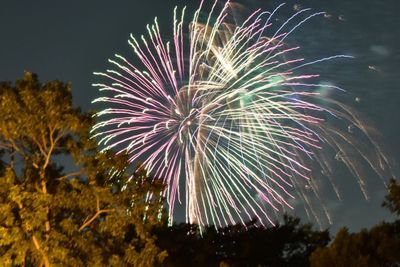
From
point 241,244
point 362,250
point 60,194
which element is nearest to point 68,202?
point 60,194

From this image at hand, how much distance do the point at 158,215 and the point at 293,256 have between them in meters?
17.3

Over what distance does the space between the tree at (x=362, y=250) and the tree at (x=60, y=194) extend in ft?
19.0

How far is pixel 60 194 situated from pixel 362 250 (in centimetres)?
1031

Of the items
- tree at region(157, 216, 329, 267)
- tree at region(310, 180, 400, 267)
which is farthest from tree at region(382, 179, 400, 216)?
tree at region(157, 216, 329, 267)

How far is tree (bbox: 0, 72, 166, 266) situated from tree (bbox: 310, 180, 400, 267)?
5.78 m

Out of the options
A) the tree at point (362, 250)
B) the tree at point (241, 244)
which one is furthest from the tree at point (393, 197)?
the tree at point (241, 244)

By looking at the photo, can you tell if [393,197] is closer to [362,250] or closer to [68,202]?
[362,250]

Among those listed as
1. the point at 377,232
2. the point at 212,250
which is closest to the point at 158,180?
the point at 377,232

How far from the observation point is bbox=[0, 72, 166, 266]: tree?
1570 centimetres

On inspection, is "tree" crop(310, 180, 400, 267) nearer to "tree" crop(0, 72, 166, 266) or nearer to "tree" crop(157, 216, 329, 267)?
"tree" crop(0, 72, 166, 266)

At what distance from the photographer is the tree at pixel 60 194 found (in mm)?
15703

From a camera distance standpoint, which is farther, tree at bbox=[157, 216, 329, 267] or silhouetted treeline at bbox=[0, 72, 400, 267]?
tree at bbox=[157, 216, 329, 267]

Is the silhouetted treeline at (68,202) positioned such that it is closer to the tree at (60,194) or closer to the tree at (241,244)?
the tree at (60,194)

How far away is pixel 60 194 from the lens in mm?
16594
